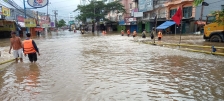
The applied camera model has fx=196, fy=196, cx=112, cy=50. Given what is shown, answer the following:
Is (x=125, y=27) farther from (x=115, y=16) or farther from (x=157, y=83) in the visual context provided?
(x=157, y=83)

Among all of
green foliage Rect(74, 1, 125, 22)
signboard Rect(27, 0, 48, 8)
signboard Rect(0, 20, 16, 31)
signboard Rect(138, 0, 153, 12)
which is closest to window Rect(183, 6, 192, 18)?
signboard Rect(138, 0, 153, 12)

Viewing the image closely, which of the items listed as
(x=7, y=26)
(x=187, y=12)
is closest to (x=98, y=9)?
(x=7, y=26)

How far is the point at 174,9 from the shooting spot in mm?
32875

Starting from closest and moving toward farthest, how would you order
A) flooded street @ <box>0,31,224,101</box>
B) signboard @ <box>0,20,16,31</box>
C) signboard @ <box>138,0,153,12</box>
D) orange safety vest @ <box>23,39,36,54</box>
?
flooded street @ <box>0,31,224,101</box>
orange safety vest @ <box>23,39,36,54</box>
signboard @ <box>0,20,16,31</box>
signboard @ <box>138,0,153,12</box>

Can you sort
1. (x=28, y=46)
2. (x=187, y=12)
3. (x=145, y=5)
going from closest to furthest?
(x=28, y=46) < (x=187, y=12) < (x=145, y=5)

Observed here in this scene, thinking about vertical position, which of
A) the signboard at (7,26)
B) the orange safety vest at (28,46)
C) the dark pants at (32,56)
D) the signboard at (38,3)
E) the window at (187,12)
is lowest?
the dark pants at (32,56)

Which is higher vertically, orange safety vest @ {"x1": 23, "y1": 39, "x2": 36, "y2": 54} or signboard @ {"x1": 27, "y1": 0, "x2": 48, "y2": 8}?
signboard @ {"x1": 27, "y1": 0, "x2": 48, "y2": 8}

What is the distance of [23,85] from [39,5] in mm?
14198

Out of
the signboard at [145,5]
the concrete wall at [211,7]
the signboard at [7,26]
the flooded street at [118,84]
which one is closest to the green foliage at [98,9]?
the signboard at [145,5]

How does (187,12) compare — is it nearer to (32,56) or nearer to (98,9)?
(32,56)

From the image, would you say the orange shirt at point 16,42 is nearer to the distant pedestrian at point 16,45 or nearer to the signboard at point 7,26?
the distant pedestrian at point 16,45

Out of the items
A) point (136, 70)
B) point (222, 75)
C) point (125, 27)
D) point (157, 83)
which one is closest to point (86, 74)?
point (136, 70)

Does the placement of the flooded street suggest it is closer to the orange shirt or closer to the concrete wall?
the orange shirt

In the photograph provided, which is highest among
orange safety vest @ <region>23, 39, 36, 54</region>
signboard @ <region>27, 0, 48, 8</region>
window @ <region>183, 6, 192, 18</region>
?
window @ <region>183, 6, 192, 18</region>
